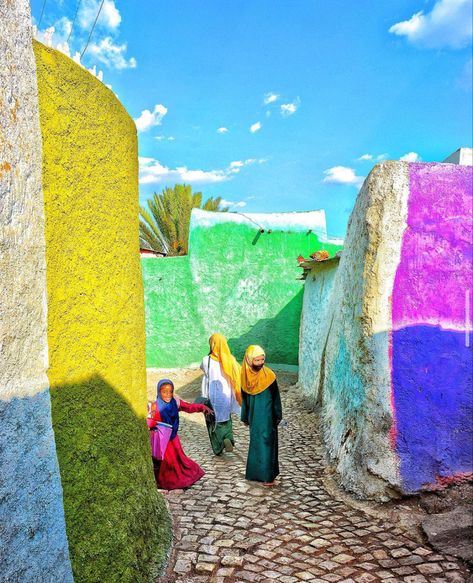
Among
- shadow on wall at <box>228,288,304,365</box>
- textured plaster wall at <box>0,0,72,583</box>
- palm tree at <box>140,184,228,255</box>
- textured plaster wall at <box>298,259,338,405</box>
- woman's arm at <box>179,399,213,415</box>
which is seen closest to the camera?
textured plaster wall at <box>0,0,72,583</box>

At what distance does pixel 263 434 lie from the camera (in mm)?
5090

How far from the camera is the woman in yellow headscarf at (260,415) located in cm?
501

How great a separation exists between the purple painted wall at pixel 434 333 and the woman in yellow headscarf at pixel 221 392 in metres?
2.18

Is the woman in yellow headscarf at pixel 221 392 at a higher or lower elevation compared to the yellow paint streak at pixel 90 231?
lower

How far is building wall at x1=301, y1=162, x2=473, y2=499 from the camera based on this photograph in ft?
14.2

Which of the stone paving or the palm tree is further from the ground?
the palm tree

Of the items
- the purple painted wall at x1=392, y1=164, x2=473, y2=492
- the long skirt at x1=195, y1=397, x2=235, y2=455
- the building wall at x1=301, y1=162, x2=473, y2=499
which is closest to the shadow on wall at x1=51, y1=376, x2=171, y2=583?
the building wall at x1=301, y1=162, x2=473, y2=499

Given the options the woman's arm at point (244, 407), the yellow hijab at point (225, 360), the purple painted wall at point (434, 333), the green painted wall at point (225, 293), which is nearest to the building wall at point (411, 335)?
the purple painted wall at point (434, 333)

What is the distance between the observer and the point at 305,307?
10141 mm

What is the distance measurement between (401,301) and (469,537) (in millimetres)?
1940

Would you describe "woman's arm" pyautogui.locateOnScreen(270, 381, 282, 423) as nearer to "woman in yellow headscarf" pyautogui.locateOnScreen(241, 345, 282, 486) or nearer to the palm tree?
"woman in yellow headscarf" pyautogui.locateOnScreen(241, 345, 282, 486)

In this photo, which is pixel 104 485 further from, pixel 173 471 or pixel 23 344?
pixel 173 471

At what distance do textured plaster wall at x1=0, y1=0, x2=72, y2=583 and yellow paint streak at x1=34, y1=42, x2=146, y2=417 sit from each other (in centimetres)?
19

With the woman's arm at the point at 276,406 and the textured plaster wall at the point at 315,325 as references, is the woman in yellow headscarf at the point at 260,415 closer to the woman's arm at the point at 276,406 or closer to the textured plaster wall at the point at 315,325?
the woman's arm at the point at 276,406
